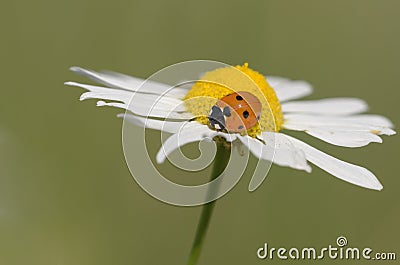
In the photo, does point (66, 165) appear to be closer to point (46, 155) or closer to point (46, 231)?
point (46, 155)

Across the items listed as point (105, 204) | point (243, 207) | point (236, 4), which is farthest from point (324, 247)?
point (236, 4)

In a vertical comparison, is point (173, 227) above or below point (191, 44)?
below

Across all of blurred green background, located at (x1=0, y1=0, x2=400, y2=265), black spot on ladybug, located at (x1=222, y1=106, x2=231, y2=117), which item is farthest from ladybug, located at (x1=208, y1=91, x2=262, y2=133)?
blurred green background, located at (x1=0, y1=0, x2=400, y2=265)

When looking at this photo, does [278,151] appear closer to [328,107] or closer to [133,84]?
[133,84]

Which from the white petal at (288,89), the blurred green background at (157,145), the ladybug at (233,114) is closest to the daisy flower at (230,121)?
the ladybug at (233,114)

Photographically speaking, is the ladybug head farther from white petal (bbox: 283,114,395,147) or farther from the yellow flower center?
white petal (bbox: 283,114,395,147)

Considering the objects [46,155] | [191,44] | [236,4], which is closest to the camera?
[46,155]
